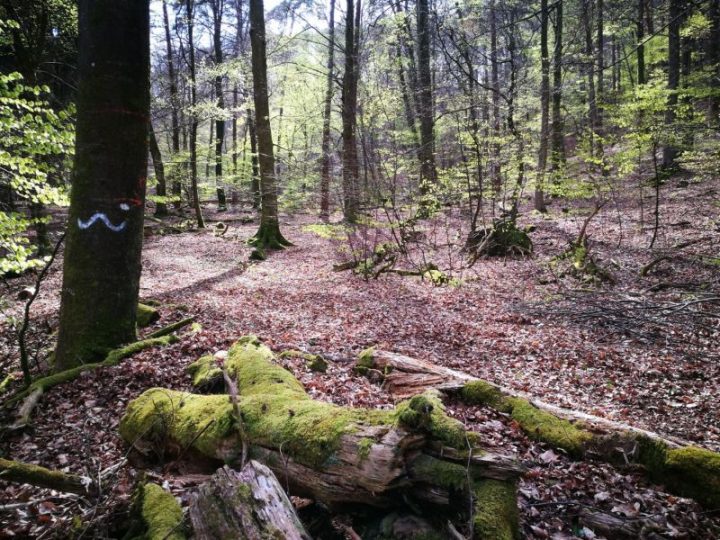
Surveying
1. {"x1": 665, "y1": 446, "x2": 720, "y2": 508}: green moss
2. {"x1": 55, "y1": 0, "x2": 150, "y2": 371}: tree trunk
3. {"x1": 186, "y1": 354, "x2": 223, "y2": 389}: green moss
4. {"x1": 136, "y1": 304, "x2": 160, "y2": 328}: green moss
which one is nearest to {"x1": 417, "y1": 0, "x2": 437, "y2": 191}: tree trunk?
{"x1": 136, "y1": 304, "x2": 160, "y2": 328}: green moss

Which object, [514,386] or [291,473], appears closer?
[291,473]

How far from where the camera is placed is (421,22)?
15180mm

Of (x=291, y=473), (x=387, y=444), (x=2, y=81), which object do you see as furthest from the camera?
(x=2, y=81)

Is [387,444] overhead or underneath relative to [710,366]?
overhead

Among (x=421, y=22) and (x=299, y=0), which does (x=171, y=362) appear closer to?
(x=421, y=22)

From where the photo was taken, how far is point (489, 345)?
696cm

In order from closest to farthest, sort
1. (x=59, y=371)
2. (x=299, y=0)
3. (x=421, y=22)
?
(x=59, y=371)
(x=421, y=22)
(x=299, y=0)

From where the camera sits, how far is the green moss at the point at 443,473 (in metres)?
2.43

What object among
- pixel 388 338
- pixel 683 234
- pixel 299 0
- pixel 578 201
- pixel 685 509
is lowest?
pixel 685 509

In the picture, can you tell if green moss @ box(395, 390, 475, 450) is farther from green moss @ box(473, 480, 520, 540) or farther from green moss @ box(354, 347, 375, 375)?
green moss @ box(354, 347, 375, 375)

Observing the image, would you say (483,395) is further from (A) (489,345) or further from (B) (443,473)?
(B) (443,473)

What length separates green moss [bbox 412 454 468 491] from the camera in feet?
7.98

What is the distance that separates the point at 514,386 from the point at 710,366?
8.81 ft

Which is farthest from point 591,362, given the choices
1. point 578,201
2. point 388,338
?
point 578,201
